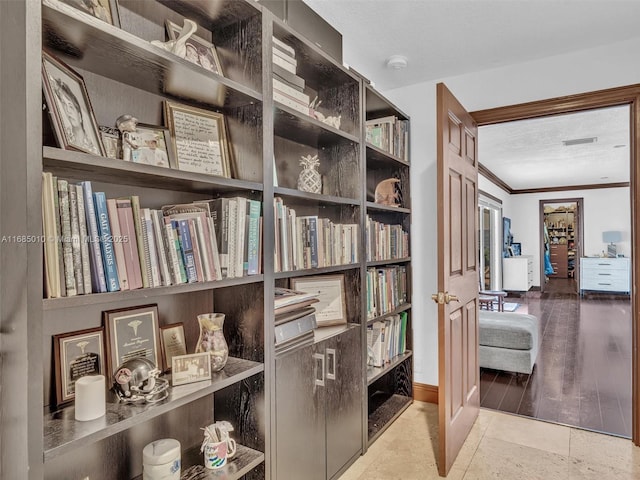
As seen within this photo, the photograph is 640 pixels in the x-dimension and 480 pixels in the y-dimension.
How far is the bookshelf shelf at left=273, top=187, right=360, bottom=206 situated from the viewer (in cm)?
168

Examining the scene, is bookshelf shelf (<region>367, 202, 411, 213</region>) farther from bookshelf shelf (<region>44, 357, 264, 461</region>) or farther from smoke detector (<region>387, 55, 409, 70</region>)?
bookshelf shelf (<region>44, 357, 264, 461</region>)

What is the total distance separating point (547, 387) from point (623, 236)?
24.9 ft

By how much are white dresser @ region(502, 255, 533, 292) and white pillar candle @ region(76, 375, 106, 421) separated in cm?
898

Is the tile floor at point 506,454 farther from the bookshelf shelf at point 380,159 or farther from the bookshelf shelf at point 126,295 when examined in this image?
the bookshelf shelf at point 380,159

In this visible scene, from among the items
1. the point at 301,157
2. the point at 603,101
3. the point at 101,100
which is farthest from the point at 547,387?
the point at 101,100

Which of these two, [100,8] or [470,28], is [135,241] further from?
[470,28]

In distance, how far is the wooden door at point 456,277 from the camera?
6.74 feet

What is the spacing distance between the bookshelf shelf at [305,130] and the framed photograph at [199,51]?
29 cm


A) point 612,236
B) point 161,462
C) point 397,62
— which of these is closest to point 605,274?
point 612,236

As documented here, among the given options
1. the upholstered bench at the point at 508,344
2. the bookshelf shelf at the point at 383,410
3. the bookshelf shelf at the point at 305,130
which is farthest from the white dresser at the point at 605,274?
the bookshelf shelf at the point at 305,130

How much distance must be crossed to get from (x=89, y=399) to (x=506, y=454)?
218cm

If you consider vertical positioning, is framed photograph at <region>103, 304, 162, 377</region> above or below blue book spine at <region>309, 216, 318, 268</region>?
below

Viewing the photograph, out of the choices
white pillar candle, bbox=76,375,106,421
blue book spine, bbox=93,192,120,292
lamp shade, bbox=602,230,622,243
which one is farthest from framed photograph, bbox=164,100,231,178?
lamp shade, bbox=602,230,622,243

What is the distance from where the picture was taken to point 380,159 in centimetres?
267
